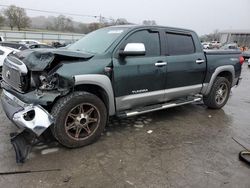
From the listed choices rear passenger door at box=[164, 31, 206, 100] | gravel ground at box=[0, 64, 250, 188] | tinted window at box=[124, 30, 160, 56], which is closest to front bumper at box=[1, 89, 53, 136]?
gravel ground at box=[0, 64, 250, 188]

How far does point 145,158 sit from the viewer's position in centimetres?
355

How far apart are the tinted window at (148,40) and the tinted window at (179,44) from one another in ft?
1.00

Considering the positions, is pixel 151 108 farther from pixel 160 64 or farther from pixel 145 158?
pixel 145 158

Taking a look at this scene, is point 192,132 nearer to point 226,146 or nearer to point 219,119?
point 226,146

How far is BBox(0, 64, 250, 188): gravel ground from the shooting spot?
300cm

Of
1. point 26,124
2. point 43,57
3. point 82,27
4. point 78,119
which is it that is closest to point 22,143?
point 26,124

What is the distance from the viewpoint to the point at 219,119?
547 cm

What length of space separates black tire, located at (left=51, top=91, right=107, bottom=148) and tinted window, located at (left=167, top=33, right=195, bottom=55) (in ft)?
6.23

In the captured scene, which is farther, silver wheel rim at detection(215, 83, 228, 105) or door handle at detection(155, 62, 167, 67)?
silver wheel rim at detection(215, 83, 228, 105)

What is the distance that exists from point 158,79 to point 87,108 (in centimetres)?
147

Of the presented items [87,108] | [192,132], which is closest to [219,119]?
[192,132]

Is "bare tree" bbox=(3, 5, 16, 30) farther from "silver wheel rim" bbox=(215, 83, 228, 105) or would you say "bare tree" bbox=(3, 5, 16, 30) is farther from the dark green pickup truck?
"silver wheel rim" bbox=(215, 83, 228, 105)

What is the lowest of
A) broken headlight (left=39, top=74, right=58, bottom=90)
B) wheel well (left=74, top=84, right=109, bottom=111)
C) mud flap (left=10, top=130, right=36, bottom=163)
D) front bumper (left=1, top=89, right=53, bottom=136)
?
mud flap (left=10, top=130, right=36, bottom=163)

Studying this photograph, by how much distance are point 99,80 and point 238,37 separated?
251 ft
